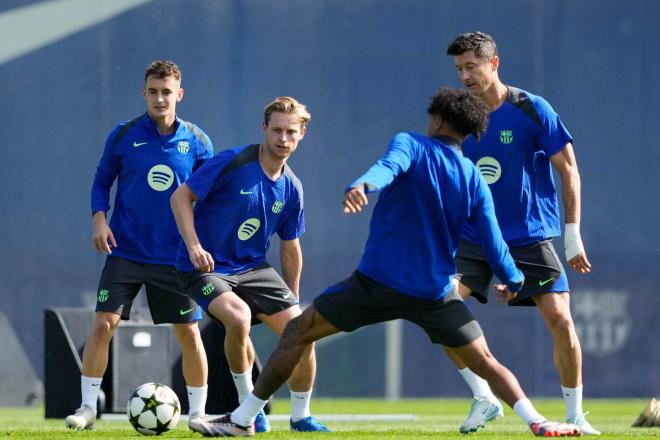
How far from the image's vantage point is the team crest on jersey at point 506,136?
7.03 meters

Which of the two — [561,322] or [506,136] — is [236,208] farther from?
[561,322]

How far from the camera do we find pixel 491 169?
23.2ft

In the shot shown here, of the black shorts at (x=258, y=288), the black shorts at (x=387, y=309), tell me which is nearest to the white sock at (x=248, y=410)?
the black shorts at (x=387, y=309)

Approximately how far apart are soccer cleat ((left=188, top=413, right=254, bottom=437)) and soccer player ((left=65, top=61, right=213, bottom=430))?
135 centimetres

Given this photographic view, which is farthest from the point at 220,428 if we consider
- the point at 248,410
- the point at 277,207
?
the point at 277,207

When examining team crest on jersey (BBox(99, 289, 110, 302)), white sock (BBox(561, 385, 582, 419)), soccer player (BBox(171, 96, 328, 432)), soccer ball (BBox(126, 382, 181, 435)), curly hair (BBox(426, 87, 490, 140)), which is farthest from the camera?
team crest on jersey (BBox(99, 289, 110, 302))

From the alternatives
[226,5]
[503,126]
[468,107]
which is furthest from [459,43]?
[226,5]

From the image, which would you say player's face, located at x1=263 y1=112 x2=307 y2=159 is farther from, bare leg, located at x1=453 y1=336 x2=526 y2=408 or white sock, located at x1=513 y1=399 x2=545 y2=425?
white sock, located at x1=513 y1=399 x2=545 y2=425

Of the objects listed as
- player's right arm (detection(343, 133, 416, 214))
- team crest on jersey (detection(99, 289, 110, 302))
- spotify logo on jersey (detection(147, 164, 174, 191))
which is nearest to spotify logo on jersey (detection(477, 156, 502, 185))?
player's right arm (detection(343, 133, 416, 214))

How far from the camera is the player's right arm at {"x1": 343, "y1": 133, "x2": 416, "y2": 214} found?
200 inches

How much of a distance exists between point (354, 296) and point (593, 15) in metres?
8.28

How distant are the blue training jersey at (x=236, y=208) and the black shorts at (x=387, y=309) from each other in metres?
1.13

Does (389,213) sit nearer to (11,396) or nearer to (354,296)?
(354,296)

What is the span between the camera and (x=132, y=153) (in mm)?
7453
